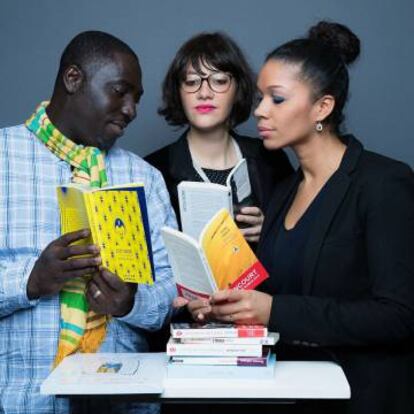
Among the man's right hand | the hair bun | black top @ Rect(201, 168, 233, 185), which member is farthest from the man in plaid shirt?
the hair bun

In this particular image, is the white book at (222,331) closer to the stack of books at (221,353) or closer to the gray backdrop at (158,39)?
the stack of books at (221,353)

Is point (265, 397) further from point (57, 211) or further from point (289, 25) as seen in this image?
point (289, 25)

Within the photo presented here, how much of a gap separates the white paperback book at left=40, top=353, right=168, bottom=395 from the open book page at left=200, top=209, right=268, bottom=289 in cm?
25

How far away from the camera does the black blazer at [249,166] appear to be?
262cm

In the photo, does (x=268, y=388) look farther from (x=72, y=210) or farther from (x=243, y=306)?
(x=72, y=210)

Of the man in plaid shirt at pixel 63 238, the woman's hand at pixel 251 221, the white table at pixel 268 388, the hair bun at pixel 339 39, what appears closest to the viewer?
the white table at pixel 268 388

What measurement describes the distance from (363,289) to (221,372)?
433mm

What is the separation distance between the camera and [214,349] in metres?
1.75

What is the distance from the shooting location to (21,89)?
3291 mm

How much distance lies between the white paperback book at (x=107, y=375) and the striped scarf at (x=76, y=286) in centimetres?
10

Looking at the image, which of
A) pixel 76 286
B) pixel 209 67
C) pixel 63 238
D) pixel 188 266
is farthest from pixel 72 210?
pixel 209 67

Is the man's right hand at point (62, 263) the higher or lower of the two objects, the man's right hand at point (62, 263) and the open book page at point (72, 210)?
the lower

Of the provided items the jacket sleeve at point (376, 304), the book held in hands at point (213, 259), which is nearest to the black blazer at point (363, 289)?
the jacket sleeve at point (376, 304)

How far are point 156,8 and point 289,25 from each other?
22.0 inches
